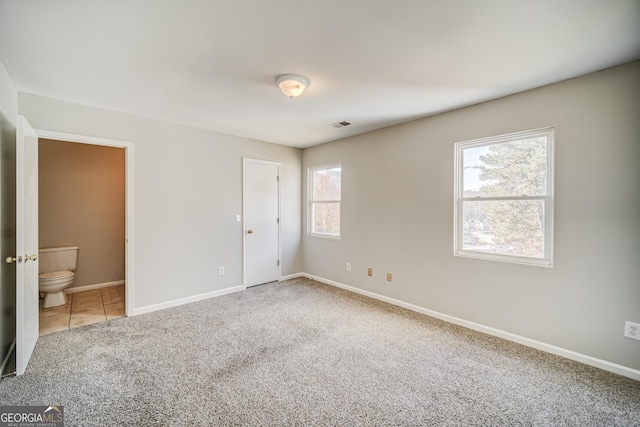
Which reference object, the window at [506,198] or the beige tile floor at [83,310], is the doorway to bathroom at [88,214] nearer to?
the beige tile floor at [83,310]

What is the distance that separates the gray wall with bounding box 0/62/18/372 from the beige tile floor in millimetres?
554

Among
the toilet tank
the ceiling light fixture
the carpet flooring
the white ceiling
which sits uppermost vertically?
the white ceiling

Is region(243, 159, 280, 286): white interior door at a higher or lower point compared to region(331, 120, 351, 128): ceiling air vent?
lower

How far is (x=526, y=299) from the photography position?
265 centimetres

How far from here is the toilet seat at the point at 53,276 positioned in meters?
3.52

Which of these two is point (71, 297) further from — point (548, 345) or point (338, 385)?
point (548, 345)

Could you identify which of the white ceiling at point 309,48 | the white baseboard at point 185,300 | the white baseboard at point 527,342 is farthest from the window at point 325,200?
the white ceiling at point 309,48

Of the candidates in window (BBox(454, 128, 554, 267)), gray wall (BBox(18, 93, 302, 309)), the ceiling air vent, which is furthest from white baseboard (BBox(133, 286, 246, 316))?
window (BBox(454, 128, 554, 267))

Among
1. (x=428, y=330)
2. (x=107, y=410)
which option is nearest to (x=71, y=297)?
(x=107, y=410)

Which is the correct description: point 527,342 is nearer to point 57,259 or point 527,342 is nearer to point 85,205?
point 57,259

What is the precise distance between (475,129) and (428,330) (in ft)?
7.28

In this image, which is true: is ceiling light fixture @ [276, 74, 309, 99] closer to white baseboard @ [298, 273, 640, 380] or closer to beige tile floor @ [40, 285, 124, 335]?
white baseboard @ [298, 273, 640, 380]

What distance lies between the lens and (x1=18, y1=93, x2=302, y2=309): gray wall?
10.2 feet

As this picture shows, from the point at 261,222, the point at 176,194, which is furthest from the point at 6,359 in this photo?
the point at 261,222
